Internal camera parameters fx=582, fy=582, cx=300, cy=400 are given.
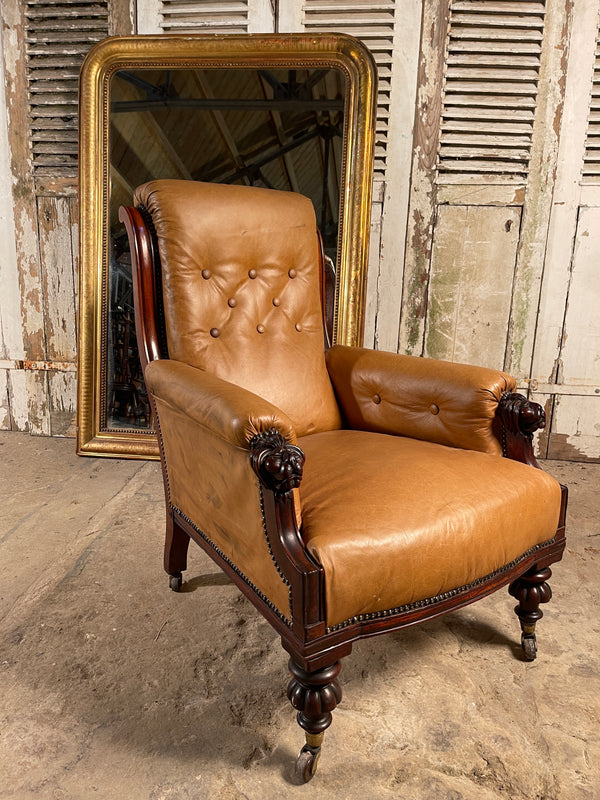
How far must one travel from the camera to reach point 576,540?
1918 millimetres

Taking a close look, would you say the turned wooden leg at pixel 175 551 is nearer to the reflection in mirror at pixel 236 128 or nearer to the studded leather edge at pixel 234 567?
the studded leather edge at pixel 234 567

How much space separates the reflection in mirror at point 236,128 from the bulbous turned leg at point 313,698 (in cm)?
186

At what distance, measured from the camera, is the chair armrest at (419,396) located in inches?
52.5

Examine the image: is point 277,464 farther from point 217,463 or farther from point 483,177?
point 483,177

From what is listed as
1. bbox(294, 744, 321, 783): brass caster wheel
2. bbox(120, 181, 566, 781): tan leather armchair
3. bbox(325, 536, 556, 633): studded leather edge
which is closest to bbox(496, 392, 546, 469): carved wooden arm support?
bbox(120, 181, 566, 781): tan leather armchair

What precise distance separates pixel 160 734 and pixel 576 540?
1.44 m

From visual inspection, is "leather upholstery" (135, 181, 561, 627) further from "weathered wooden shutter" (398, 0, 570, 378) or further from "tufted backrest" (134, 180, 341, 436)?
"weathered wooden shutter" (398, 0, 570, 378)

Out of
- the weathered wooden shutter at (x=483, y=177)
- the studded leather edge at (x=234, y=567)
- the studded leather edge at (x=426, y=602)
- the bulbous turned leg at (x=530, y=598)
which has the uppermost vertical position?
the weathered wooden shutter at (x=483, y=177)

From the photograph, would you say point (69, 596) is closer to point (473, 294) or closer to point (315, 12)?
point (473, 294)

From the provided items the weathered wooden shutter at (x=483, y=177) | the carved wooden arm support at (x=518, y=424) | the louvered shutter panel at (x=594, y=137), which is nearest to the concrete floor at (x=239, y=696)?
the carved wooden arm support at (x=518, y=424)

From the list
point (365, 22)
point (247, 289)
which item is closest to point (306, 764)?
point (247, 289)

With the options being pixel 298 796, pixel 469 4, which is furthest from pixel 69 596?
pixel 469 4

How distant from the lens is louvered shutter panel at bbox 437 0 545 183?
2.36 metres

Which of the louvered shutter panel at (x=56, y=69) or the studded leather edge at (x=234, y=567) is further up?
the louvered shutter panel at (x=56, y=69)
